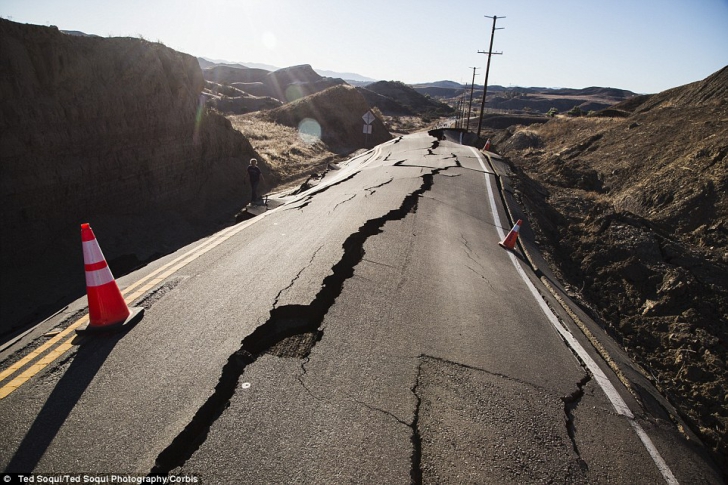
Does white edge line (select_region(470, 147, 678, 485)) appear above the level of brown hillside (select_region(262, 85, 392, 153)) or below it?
below

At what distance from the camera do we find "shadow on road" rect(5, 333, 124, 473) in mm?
2418

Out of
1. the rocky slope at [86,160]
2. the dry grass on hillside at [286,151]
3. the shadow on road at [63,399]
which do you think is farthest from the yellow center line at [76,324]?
the dry grass on hillside at [286,151]

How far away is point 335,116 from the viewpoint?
3294cm

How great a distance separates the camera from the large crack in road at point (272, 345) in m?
2.54

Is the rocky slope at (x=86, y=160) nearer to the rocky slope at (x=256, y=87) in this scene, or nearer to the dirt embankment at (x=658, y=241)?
the dirt embankment at (x=658, y=241)

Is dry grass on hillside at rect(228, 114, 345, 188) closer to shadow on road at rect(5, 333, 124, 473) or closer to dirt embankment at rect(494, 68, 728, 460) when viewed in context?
dirt embankment at rect(494, 68, 728, 460)

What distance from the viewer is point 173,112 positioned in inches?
510

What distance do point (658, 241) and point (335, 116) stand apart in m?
28.2

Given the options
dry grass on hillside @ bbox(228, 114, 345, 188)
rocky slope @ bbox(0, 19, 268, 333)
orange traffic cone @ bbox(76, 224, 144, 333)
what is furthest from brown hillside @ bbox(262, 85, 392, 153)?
orange traffic cone @ bbox(76, 224, 144, 333)

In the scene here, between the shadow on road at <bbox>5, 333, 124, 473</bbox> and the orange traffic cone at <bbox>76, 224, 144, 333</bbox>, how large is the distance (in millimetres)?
157

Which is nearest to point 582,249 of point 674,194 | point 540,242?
point 540,242

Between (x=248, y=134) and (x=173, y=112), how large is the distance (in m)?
11.8

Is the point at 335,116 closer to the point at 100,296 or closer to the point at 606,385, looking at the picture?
the point at 100,296

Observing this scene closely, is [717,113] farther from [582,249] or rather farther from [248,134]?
[248,134]
